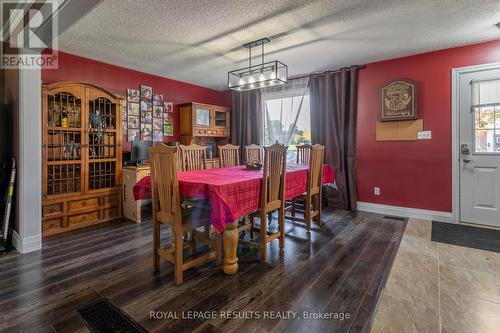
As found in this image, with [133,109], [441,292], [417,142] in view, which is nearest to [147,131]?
[133,109]

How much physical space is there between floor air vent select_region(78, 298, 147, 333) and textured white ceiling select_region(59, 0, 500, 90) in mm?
2493

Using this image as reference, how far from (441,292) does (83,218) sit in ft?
13.0

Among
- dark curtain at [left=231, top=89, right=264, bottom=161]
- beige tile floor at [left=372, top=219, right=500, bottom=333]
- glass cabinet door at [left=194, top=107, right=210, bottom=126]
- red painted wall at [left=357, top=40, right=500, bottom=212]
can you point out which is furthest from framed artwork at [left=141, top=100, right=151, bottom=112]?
beige tile floor at [left=372, top=219, right=500, bottom=333]

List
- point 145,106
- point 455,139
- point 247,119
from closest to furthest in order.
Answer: point 455,139 < point 145,106 < point 247,119

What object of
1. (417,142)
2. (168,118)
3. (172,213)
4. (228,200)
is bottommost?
(172,213)

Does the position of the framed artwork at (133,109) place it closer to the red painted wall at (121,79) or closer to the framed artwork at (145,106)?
the framed artwork at (145,106)

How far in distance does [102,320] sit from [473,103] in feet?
15.1

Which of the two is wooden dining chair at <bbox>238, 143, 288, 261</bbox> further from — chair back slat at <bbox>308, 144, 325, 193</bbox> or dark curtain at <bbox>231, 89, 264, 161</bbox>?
dark curtain at <bbox>231, 89, 264, 161</bbox>

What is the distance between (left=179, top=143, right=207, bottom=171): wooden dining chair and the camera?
3.20 metres

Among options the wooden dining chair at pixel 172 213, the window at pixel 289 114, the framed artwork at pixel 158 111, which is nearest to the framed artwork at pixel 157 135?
the framed artwork at pixel 158 111

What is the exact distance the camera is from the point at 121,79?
419cm

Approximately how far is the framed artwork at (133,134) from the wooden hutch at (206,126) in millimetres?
870

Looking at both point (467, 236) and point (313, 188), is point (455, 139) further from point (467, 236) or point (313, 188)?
point (313, 188)

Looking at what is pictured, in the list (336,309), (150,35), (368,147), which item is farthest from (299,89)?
(336,309)
